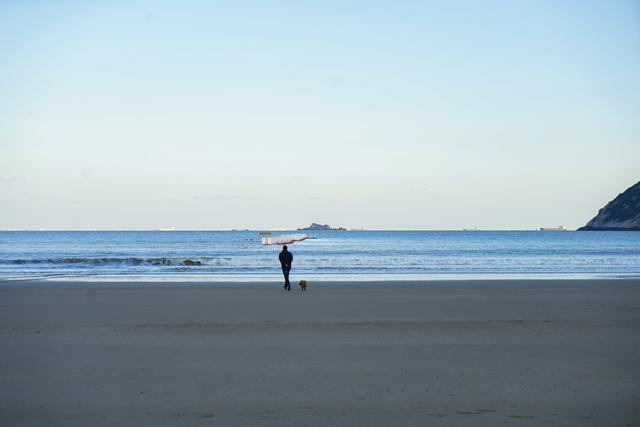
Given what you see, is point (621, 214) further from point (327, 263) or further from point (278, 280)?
point (278, 280)

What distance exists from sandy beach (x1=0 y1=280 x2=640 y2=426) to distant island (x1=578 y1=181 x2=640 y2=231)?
185 metres

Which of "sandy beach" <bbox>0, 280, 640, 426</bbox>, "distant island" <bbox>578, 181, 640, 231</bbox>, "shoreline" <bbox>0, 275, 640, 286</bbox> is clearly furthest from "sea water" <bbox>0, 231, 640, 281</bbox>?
"distant island" <bbox>578, 181, 640, 231</bbox>

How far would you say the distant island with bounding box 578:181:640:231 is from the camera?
181375mm

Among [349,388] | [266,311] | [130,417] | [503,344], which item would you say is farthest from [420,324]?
[130,417]

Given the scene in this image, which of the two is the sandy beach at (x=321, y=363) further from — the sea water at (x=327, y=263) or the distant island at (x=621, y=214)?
the distant island at (x=621, y=214)

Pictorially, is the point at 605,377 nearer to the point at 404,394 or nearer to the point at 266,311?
the point at 404,394

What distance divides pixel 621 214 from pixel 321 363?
199726mm

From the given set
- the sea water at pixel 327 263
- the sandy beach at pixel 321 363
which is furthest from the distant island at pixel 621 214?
the sandy beach at pixel 321 363

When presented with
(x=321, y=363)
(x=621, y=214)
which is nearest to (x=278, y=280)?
(x=321, y=363)

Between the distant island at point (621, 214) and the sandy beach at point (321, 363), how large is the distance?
18456 cm

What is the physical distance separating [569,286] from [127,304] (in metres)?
15.3

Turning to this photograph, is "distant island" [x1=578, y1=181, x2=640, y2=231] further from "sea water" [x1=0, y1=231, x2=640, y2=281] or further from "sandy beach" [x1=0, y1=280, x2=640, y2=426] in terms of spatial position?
"sandy beach" [x1=0, y1=280, x2=640, y2=426]

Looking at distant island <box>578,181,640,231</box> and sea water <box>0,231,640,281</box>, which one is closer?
sea water <box>0,231,640,281</box>

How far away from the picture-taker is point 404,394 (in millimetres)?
7191
